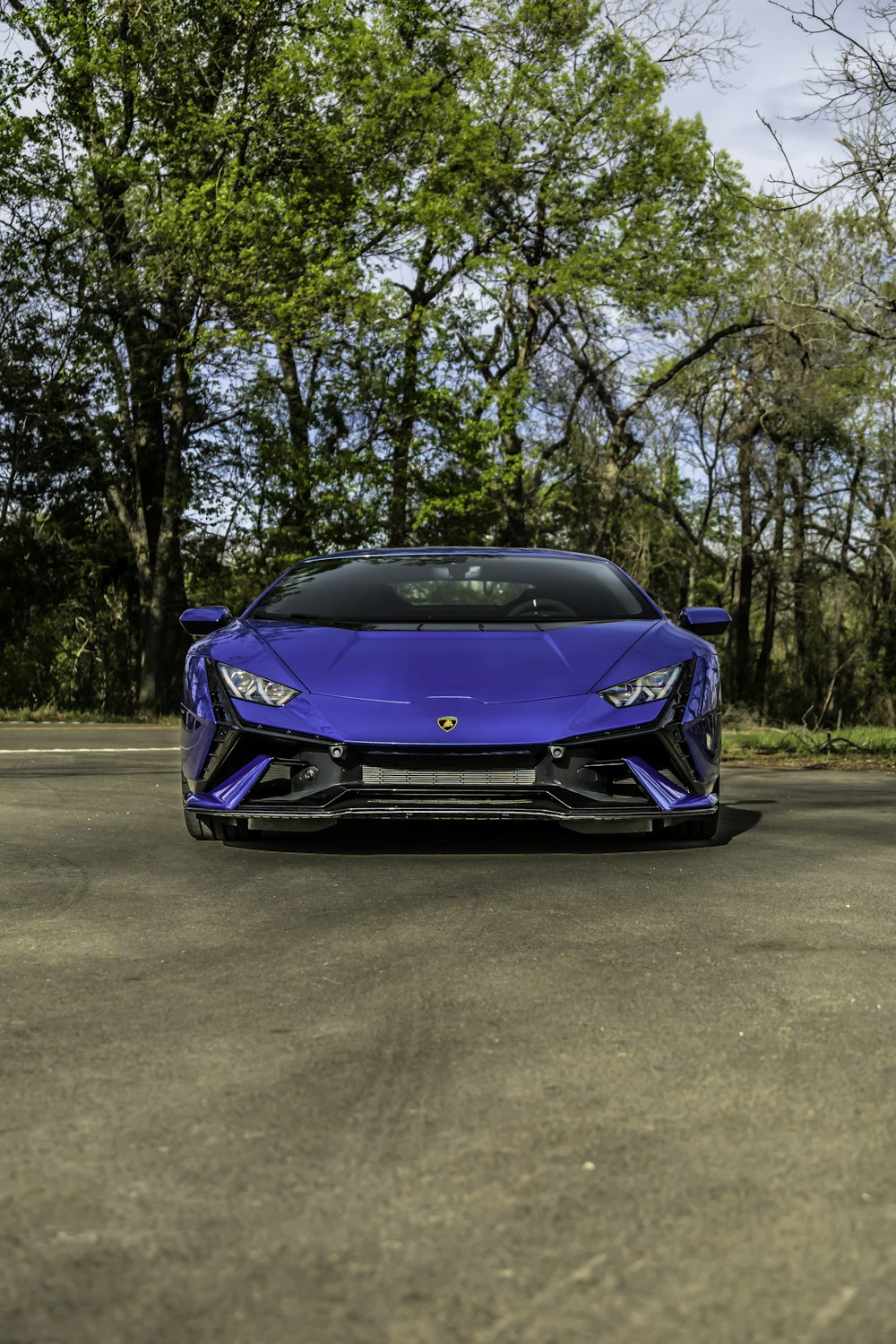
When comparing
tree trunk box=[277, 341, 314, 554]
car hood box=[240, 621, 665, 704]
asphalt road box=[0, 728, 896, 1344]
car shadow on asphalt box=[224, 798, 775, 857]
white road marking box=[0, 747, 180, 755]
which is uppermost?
tree trunk box=[277, 341, 314, 554]

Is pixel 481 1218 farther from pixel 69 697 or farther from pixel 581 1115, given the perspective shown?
pixel 69 697

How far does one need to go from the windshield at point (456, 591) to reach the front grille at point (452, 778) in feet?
3.43

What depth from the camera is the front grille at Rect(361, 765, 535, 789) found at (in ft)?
19.9

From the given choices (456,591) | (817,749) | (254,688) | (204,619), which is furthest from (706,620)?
(817,749)

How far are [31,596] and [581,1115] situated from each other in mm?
25871

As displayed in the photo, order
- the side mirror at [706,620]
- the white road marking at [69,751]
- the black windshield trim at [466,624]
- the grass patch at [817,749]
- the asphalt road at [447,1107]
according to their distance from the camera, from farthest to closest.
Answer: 1. the grass patch at [817,749]
2. the white road marking at [69,751]
3. the side mirror at [706,620]
4. the black windshield trim at [466,624]
5. the asphalt road at [447,1107]

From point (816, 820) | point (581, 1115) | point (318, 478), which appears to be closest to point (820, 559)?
point (318, 478)

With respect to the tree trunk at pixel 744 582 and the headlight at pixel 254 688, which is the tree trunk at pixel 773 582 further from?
the headlight at pixel 254 688

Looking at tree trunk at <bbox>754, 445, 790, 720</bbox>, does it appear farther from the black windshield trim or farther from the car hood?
the car hood

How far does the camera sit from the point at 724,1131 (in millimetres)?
2979

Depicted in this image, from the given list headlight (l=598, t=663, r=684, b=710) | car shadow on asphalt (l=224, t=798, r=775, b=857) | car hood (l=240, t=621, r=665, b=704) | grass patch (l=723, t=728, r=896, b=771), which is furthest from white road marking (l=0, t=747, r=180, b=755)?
headlight (l=598, t=663, r=684, b=710)

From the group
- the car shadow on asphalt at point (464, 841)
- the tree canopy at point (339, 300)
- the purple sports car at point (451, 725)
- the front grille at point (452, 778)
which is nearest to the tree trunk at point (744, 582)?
the tree canopy at point (339, 300)

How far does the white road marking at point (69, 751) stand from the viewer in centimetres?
Answer: 1241

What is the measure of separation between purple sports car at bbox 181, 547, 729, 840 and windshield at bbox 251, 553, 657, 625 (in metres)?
0.17
